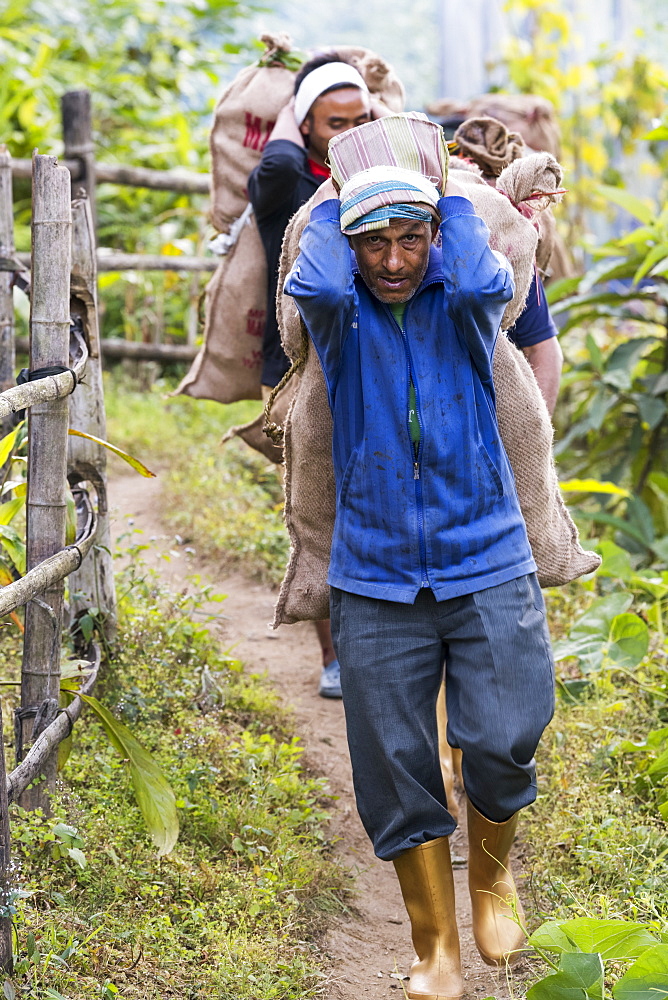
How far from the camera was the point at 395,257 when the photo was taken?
7.04 feet

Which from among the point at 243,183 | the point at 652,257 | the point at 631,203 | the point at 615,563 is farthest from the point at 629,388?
the point at 243,183

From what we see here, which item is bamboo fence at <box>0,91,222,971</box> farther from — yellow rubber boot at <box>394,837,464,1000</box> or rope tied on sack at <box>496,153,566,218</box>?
rope tied on sack at <box>496,153,566,218</box>

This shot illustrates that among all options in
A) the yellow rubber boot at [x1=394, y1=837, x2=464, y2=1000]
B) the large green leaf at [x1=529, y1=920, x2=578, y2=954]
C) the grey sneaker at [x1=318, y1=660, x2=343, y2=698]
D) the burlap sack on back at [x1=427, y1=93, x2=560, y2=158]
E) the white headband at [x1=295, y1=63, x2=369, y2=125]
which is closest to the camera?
the large green leaf at [x1=529, y1=920, x2=578, y2=954]

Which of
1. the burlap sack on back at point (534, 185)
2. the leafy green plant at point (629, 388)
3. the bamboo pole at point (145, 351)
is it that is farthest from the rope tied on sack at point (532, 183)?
the bamboo pole at point (145, 351)

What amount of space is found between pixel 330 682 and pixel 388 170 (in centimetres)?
225

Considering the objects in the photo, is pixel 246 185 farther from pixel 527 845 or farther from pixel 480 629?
pixel 527 845

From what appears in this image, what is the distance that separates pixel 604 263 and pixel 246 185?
1.91m

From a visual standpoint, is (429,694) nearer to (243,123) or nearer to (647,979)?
(647,979)

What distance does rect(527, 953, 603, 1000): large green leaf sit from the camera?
6.50 ft

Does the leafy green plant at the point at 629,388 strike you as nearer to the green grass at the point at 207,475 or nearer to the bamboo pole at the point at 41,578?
the green grass at the point at 207,475

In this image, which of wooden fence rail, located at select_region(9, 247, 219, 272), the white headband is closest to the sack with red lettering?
the white headband

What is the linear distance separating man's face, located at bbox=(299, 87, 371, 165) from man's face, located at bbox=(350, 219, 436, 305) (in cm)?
114

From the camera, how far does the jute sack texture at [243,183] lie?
3.66 m

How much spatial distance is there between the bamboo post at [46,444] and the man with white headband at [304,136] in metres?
0.87
